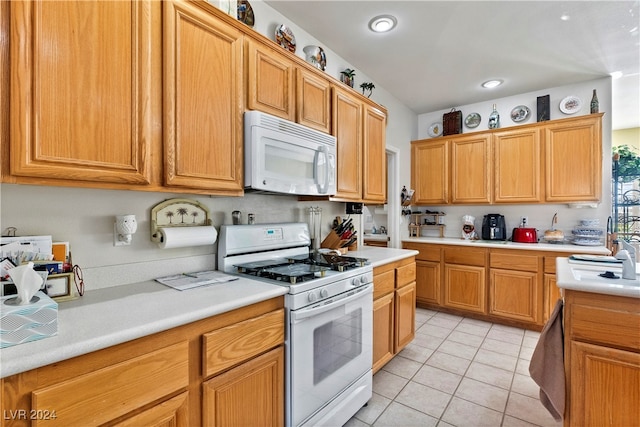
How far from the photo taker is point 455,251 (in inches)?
145

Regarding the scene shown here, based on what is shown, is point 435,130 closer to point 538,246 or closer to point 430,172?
point 430,172

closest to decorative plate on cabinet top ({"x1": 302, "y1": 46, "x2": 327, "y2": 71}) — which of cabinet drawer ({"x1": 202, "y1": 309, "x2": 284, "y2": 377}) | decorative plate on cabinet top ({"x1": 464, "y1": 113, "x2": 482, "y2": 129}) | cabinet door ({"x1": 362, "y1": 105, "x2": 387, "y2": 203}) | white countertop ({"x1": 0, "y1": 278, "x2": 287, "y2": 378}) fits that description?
cabinet door ({"x1": 362, "y1": 105, "x2": 387, "y2": 203})

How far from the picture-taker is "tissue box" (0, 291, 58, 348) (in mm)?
796

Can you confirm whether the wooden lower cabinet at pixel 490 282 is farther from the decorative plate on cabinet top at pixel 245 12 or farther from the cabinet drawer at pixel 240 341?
the decorative plate on cabinet top at pixel 245 12

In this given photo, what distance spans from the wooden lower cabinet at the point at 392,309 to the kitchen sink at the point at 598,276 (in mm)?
1097

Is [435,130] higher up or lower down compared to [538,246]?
higher up

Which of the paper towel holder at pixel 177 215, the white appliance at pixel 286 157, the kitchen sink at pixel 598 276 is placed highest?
the white appliance at pixel 286 157

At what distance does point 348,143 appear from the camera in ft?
8.04

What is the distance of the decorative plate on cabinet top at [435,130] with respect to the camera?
4.30 m

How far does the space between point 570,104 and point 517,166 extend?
85 centimetres

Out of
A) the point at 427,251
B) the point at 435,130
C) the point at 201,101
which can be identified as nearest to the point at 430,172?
the point at 435,130

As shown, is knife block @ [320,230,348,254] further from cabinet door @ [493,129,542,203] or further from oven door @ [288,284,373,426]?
cabinet door @ [493,129,542,203]

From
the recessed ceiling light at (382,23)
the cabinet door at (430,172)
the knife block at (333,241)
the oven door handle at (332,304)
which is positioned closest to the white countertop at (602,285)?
the oven door handle at (332,304)

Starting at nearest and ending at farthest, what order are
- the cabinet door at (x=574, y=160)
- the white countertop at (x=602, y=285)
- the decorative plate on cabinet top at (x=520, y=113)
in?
the white countertop at (x=602, y=285) → the cabinet door at (x=574, y=160) → the decorative plate on cabinet top at (x=520, y=113)
